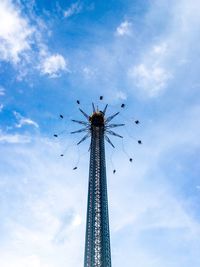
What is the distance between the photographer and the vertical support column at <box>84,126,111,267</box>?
5603cm

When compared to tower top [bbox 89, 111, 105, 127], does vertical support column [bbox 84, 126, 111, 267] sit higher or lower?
lower

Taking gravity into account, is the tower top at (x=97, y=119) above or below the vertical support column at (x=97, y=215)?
above

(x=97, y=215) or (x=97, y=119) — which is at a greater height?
(x=97, y=119)

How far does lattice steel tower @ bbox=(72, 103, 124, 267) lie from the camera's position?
56.3m

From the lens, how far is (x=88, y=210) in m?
62.0

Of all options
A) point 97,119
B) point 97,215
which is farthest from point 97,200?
point 97,119

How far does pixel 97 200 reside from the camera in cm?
6284

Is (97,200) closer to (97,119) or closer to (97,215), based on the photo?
(97,215)

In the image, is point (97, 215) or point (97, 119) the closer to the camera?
point (97, 215)

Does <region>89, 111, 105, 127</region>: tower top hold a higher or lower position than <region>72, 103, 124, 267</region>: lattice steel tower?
higher

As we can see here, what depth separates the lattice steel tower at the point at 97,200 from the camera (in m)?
56.3

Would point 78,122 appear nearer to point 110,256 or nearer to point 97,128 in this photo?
point 97,128

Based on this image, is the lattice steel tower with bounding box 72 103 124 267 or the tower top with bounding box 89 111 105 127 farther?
the tower top with bounding box 89 111 105 127

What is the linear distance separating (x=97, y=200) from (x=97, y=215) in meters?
2.89
